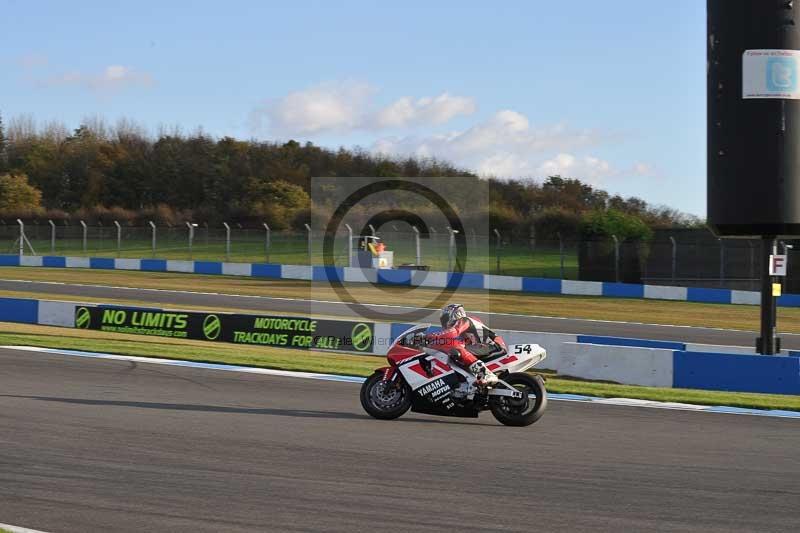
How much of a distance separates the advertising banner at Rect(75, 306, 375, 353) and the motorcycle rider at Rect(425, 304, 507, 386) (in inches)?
353

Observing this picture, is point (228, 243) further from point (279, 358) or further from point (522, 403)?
point (522, 403)

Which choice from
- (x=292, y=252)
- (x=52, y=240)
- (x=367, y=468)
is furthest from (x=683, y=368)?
(x=52, y=240)

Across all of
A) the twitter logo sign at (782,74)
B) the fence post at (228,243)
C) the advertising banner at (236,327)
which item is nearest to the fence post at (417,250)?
the fence post at (228,243)

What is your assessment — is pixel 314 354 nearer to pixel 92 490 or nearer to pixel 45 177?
pixel 92 490

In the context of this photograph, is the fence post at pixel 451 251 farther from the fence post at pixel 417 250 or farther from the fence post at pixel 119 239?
the fence post at pixel 119 239

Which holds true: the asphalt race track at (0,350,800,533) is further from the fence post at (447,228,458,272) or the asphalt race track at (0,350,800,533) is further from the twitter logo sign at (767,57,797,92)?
the fence post at (447,228,458,272)

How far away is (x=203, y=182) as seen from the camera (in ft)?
231

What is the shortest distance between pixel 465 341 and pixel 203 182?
2433 inches

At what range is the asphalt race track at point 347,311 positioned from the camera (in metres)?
25.3

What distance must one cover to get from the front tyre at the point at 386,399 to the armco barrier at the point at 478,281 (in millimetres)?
24968

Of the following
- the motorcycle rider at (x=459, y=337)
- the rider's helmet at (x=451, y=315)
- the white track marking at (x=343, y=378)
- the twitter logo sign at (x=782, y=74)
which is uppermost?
the twitter logo sign at (x=782, y=74)

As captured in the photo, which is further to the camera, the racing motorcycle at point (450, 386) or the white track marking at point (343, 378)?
the white track marking at point (343, 378)

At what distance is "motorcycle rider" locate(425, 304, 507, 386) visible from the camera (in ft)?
34.6

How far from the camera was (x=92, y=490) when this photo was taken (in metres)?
7.15
